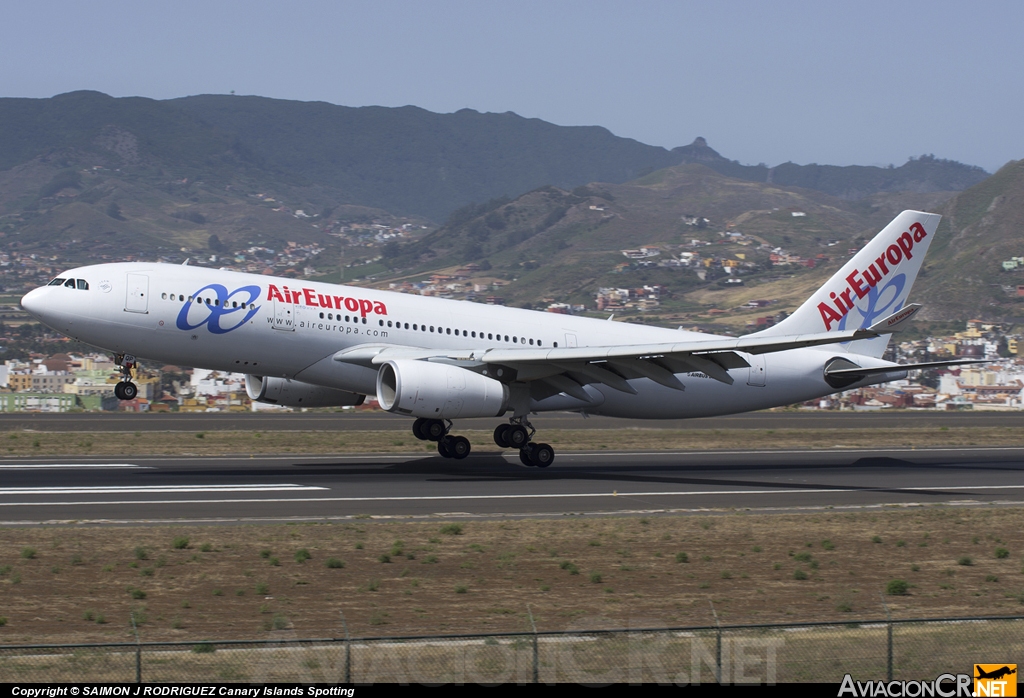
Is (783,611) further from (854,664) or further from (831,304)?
(831,304)

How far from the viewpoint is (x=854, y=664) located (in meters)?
12.7

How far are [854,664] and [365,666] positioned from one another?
5527mm

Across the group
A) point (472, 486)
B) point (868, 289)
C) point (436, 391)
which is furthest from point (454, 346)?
point (868, 289)

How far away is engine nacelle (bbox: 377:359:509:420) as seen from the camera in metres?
30.9

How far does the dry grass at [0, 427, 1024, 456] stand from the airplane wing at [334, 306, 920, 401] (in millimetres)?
7510

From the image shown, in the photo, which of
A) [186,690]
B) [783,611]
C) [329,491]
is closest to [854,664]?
[783,611]

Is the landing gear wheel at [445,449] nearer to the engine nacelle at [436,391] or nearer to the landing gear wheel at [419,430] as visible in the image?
the landing gear wheel at [419,430]

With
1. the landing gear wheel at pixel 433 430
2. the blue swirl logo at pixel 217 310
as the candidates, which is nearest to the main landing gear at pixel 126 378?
the blue swirl logo at pixel 217 310

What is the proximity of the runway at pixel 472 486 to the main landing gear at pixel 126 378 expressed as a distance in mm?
2242

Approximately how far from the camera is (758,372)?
3869cm

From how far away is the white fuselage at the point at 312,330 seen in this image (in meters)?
31.4

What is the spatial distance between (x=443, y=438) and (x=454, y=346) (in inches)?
124

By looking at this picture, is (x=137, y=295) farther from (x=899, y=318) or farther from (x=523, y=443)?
(x=899, y=318)

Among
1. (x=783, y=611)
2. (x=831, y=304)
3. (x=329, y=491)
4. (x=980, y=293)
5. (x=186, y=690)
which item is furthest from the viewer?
(x=980, y=293)
